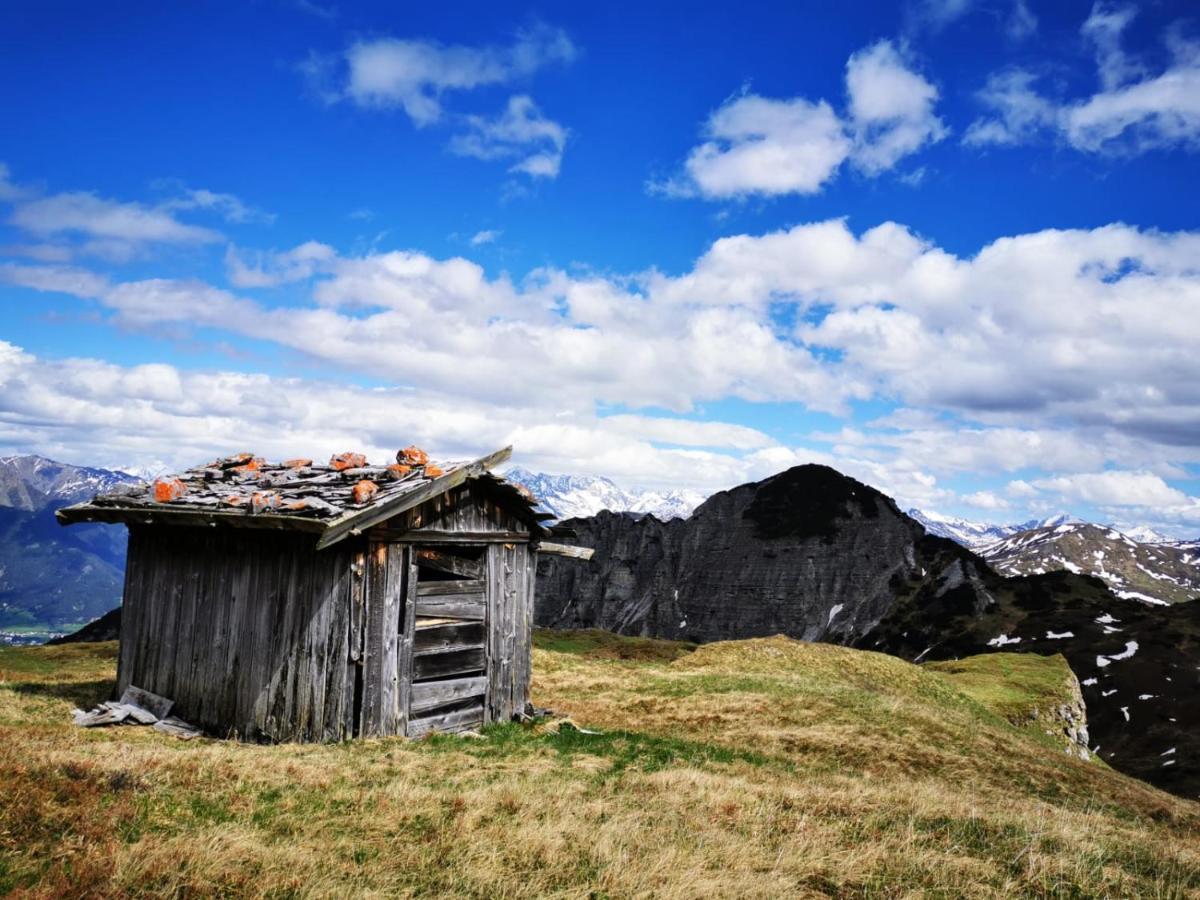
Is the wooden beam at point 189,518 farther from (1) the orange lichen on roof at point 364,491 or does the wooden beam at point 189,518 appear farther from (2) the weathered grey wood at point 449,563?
(2) the weathered grey wood at point 449,563

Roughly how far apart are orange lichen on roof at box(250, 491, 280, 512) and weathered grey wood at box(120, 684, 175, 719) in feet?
16.9

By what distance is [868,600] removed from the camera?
344 feet

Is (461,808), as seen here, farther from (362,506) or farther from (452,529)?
(452,529)

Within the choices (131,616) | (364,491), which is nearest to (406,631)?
(364,491)

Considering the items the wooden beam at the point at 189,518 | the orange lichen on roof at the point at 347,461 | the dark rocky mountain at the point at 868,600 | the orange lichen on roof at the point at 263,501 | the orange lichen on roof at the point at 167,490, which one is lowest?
the dark rocky mountain at the point at 868,600

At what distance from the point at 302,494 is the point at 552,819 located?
925 cm

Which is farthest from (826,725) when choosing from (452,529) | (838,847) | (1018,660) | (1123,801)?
(1018,660)

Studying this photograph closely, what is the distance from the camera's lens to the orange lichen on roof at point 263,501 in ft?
47.4

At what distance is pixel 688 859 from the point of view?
24.6 ft

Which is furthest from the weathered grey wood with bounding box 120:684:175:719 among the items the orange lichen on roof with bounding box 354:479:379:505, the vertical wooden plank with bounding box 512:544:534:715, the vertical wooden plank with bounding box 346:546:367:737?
the vertical wooden plank with bounding box 512:544:534:715

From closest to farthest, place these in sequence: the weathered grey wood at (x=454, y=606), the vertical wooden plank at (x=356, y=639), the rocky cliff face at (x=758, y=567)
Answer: the vertical wooden plank at (x=356, y=639), the weathered grey wood at (x=454, y=606), the rocky cliff face at (x=758, y=567)

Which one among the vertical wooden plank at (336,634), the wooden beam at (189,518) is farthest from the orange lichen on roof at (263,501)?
the vertical wooden plank at (336,634)

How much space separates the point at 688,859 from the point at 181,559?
1361 centimetres

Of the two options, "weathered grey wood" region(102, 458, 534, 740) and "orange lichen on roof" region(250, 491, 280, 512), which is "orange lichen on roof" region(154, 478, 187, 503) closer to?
"weathered grey wood" region(102, 458, 534, 740)
